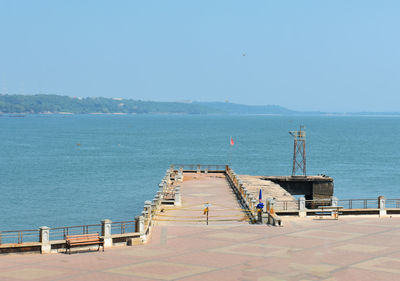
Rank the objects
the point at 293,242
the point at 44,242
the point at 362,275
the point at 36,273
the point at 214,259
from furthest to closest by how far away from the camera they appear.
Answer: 1. the point at 293,242
2. the point at 44,242
3. the point at 214,259
4. the point at 36,273
5. the point at 362,275

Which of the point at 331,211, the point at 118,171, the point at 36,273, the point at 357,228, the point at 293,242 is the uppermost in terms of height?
the point at 331,211

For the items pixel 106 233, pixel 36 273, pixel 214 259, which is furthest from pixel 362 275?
pixel 36 273

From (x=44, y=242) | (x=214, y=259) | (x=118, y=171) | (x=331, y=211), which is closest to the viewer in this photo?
(x=214, y=259)

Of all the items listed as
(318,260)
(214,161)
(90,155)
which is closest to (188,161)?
(214,161)

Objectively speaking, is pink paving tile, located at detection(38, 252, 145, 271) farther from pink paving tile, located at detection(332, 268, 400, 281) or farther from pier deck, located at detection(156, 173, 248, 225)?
pier deck, located at detection(156, 173, 248, 225)

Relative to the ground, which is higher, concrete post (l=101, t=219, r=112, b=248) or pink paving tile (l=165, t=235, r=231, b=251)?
concrete post (l=101, t=219, r=112, b=248)

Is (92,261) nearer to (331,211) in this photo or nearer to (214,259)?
(214,259)

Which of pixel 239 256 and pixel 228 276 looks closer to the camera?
pixel 228 276

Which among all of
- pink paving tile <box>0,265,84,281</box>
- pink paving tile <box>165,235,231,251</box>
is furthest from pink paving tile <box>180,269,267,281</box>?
pink paving tile <box>0,265,84,281</box>

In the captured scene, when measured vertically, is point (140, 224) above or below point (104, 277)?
above

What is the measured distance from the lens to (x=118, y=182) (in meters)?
94.8

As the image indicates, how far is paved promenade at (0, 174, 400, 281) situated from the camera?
27.3 m

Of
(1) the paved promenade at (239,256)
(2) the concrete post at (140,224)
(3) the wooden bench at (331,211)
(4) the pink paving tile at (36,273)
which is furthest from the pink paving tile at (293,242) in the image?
(4) the pink paving tile at (36,273)

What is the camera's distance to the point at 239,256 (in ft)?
101
